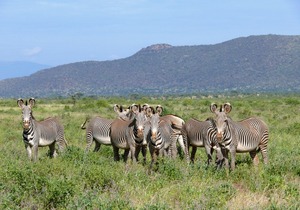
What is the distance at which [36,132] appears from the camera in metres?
13.2

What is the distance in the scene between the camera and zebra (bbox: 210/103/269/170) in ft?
36.7

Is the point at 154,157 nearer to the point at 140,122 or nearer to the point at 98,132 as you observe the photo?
the point at 140,122

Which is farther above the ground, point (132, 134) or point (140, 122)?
point (140, 122)

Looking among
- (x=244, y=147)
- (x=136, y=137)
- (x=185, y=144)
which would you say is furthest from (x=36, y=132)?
(x=244, y=147)

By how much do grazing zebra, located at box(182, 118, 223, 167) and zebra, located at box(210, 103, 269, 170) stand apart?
548 mm

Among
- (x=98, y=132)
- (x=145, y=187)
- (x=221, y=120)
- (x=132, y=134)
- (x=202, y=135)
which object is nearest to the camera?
(x=145, y=187)

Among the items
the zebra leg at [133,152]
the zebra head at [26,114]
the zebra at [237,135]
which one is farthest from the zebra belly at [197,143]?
the zebra head at [26,114]

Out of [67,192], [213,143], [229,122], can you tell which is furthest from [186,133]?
[67,192]

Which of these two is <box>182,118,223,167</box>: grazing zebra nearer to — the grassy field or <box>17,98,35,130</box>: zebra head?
the grassy field

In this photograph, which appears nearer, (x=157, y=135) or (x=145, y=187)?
(x=145, y=187)

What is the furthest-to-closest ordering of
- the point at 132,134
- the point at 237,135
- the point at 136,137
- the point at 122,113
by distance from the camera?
the point at 122,113 → the point at 132,134 → the point at 136,137 → the point at 237,135

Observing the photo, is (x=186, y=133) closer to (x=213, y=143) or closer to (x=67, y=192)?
(x=213, y=143)

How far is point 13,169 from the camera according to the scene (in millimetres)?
9391

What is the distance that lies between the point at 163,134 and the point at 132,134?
2.54 feet
